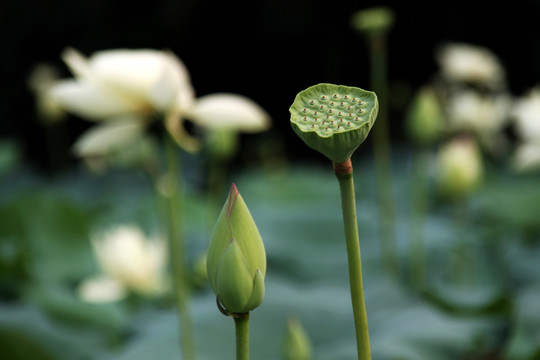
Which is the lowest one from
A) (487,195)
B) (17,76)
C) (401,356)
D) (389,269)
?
(401,356)

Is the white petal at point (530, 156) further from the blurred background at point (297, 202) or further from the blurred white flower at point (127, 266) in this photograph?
the blurred white flower at point (127, 266)

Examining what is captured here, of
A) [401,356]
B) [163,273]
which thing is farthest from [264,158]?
[401,356]

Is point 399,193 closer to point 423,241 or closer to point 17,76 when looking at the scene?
point 423,241

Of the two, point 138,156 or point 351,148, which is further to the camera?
point 138,156

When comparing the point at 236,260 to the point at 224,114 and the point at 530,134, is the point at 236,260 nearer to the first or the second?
the point at 224,114

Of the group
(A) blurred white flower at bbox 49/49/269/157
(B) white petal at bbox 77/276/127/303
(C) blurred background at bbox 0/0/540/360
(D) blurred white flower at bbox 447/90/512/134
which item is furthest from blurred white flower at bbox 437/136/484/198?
(B) white petal at bbox 77/276/127/303

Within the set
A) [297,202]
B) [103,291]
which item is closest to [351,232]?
[103,291]

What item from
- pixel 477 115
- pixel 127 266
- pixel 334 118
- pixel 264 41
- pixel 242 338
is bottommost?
pixel 242 338
